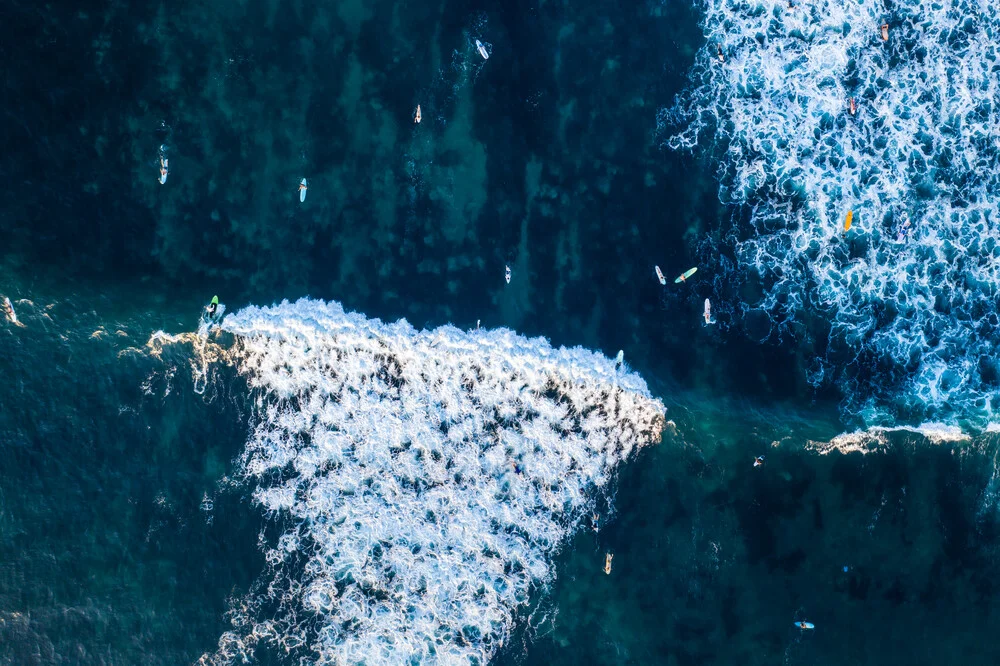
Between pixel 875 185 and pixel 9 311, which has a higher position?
pixel 875 185

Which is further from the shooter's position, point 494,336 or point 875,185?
point 494,336

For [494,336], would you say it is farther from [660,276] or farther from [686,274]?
[686,274]

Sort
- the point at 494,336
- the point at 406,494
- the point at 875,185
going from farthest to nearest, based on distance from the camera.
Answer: the point at 494,336 → the point at 875,185 → the point at 406,494

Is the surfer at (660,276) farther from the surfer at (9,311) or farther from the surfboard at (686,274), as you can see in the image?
the surfer at (9,311)

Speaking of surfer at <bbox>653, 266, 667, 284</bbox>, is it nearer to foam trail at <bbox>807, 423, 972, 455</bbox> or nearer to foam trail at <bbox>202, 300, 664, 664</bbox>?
foam trail at <bbox>202, 300, 664, 664</bbox>

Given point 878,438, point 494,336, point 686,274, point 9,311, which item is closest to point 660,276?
point 686,274

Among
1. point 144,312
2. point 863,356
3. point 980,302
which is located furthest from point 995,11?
point 144,312

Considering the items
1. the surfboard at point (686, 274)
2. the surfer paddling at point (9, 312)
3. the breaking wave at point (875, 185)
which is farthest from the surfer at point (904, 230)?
the surfer paddling at point (9, 312)
